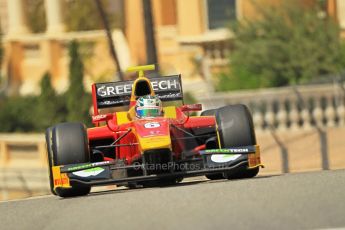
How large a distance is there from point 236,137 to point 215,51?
65.7 feet

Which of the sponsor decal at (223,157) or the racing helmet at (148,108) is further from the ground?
Answer: the racing helmet at (148,108)

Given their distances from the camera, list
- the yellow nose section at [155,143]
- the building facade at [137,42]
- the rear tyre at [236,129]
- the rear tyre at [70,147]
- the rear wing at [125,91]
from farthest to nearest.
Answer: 1. the building facade at [137,42]
2. the rear wing at [125,91]
3. the rear tyre at [236,129]
4. the rear tyre at [70,147]
5. the yellow nose section at [155,143]

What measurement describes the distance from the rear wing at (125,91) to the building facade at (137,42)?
583 inches

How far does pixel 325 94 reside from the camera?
2630 cm

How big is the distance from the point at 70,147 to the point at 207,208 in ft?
11.8

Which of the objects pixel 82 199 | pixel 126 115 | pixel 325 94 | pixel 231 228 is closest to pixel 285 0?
pixel 325 94

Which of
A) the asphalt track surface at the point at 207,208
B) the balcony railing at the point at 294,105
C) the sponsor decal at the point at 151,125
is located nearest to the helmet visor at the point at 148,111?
the sponsor decal at the point at 151,125

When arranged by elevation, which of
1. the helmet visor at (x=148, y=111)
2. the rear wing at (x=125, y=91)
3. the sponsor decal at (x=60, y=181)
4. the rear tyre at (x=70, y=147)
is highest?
the rear wing at (x=125, y=91)

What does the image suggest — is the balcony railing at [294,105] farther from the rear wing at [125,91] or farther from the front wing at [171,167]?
the front wing at [171,167]

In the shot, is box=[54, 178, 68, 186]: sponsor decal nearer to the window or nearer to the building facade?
the building facade

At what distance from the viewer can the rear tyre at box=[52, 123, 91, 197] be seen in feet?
51.2

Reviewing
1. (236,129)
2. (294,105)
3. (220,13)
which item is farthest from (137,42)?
(236,129)

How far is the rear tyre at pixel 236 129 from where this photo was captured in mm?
15812

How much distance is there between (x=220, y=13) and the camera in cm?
3606
